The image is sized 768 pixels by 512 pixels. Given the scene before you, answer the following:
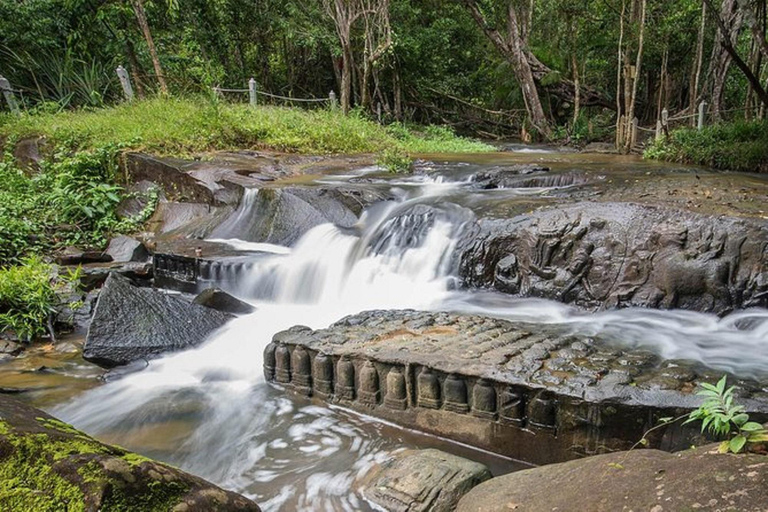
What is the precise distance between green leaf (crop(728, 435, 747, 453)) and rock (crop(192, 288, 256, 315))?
507cm

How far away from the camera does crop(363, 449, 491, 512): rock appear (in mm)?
2725

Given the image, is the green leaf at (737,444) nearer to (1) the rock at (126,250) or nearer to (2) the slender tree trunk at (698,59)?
(1) the rock at (126,250)

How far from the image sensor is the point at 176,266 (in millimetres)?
7059

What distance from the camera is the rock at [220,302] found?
19.3ft

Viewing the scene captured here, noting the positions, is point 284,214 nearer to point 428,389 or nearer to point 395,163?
point 395,163

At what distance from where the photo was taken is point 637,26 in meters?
13.7

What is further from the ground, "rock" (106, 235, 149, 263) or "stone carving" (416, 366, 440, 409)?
"rock" (106, 235, 149, 263)

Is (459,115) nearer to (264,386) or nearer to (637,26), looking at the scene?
(637,26)

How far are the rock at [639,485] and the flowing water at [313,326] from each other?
0.82 meters

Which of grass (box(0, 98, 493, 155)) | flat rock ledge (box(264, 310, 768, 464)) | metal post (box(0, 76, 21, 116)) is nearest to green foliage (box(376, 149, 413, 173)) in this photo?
grass (box(0, 98, 493, 155))

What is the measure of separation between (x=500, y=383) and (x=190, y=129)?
1023 centimetres

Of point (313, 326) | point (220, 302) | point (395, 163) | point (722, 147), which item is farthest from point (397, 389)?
point (722, 147)

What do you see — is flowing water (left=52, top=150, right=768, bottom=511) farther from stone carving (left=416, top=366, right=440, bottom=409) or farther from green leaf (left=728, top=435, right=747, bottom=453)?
green leaf (left=728, top=435, right=747, bottom=453)

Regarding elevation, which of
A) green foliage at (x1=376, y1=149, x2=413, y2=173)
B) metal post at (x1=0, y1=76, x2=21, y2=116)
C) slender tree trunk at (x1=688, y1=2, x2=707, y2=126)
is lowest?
green foliage at (x1=376, y1=149, x2=413, y2=173)
